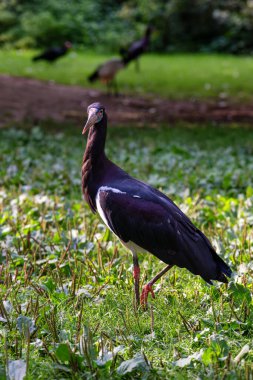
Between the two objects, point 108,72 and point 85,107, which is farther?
point 108,72

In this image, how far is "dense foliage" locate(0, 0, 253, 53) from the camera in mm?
23844

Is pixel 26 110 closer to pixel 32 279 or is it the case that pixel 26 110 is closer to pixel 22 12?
pixel 32 279

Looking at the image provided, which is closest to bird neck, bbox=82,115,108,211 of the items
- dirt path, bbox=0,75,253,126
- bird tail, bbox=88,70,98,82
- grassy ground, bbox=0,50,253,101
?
dirt path, bbox=0,75,253,126

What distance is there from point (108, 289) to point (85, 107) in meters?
9.19

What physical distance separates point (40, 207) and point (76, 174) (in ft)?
5.15

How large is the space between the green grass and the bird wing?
0.24 m

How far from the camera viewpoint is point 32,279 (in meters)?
4.51

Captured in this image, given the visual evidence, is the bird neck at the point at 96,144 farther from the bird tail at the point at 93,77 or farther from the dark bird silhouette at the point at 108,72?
the bird tail at the point at 93,77

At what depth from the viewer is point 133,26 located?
26359 mm

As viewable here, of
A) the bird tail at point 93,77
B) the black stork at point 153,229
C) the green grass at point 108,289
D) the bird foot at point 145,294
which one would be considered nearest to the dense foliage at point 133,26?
the bird tail at point 93,77

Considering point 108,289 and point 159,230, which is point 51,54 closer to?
point 108,289

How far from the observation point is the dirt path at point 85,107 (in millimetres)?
12262

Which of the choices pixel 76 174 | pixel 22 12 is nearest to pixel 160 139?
pixel 76 174

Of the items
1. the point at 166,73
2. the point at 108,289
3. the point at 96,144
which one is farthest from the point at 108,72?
the point at 108,289
